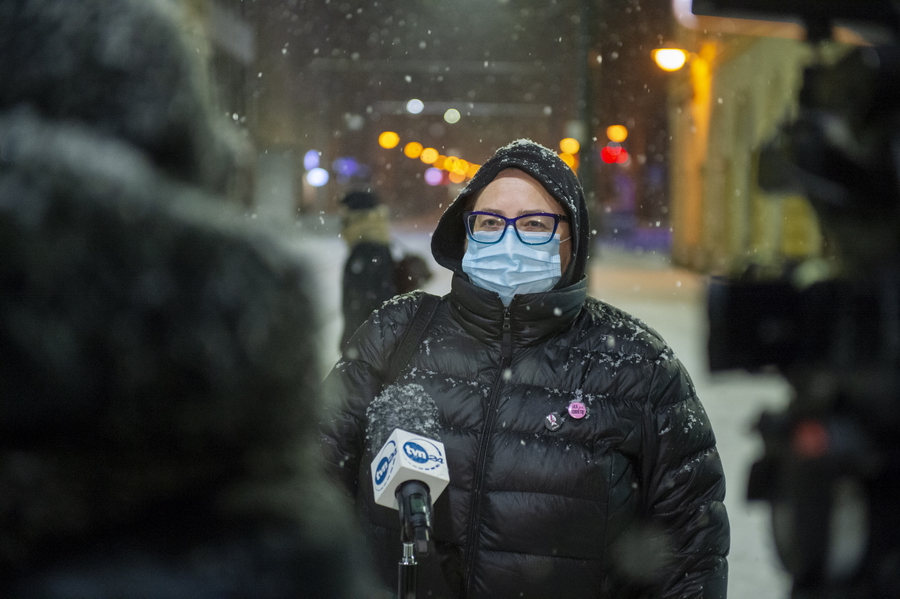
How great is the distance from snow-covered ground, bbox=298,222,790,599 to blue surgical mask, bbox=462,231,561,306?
1.67 feet

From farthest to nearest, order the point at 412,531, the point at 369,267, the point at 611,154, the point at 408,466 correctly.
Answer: the point at 611,154
the point at 369,267
the point at 408,466
the point at 412,531

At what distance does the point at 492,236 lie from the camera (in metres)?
2.66

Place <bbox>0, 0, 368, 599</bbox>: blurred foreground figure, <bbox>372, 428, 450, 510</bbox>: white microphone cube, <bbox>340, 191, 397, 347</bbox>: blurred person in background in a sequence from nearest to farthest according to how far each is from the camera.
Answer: <bbox>0, 0, 368, 599</bbox>: blurred foreground figure < <bbox>372, 428, 450, 510</bbox>: white microphone cube < <bbox>340, 191, 397, 347</bbox>: blurred person in background

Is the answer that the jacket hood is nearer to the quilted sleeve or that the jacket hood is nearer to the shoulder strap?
the shoulder strap

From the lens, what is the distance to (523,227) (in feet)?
8.73

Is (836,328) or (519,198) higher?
(519,198)

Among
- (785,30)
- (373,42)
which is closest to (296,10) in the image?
(373,42)

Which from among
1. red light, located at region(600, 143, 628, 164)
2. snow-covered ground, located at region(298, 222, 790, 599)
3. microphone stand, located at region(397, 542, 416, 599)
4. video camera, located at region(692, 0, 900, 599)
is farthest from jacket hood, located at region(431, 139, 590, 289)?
red light, located at region(600, 143, 628, 164)

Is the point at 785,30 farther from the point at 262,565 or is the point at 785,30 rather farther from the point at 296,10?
the point at 296,10

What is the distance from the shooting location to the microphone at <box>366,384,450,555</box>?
1.83 m

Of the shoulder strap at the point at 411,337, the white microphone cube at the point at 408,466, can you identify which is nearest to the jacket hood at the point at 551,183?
the shoulder strap at the point at 411,337

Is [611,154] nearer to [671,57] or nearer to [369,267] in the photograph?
[671,57]

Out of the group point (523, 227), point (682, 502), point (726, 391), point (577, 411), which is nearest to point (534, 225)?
point (523, 227)

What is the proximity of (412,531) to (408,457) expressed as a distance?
22cm
